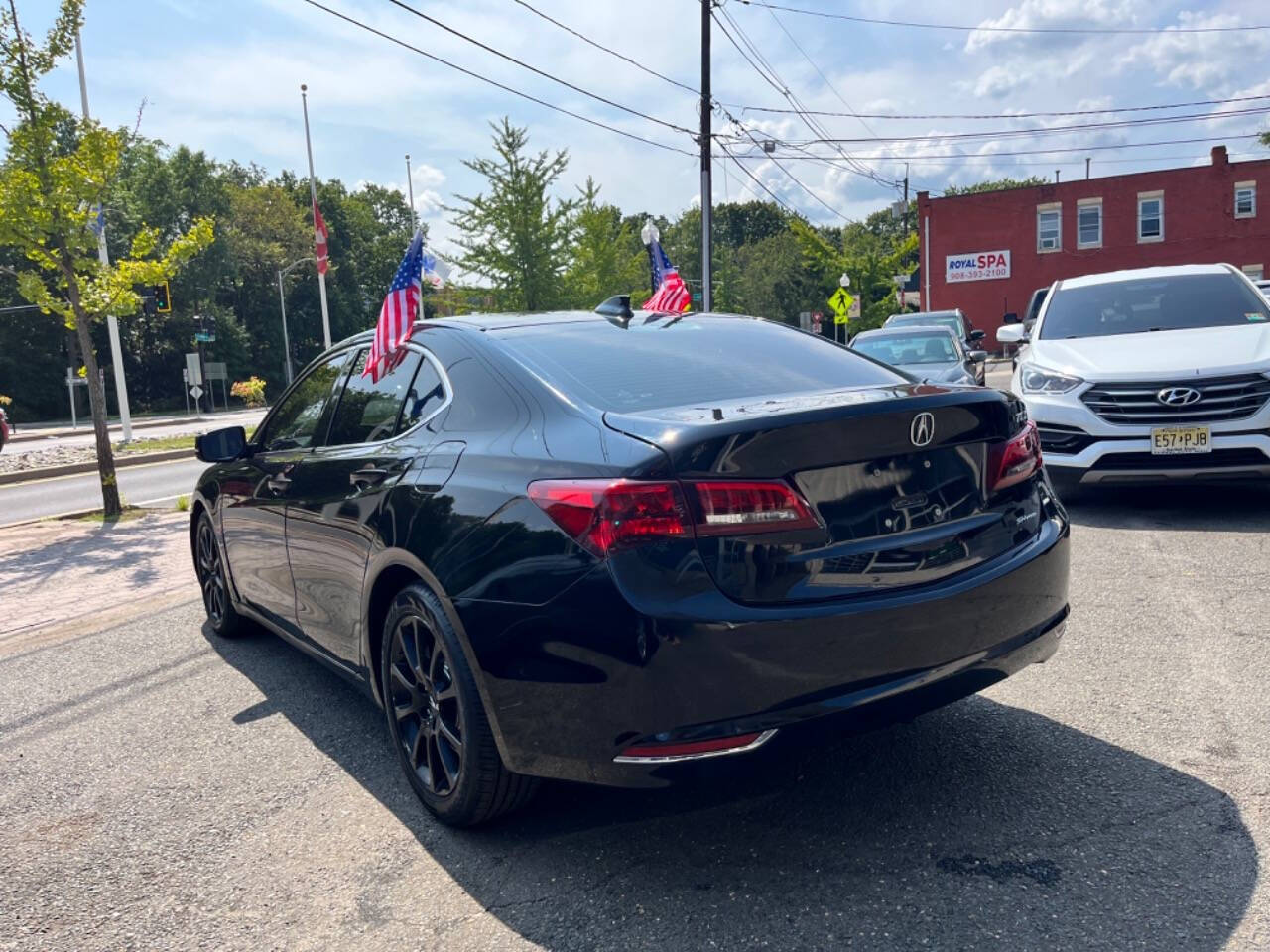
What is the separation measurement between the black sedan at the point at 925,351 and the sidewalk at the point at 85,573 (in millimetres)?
8385

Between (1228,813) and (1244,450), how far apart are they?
4.30 metres

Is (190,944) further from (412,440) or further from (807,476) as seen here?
(807,476)

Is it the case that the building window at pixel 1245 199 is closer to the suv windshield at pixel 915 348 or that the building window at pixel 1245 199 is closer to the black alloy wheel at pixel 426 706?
the suv windshield at pixel 915 348

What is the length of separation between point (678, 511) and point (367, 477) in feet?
4.70

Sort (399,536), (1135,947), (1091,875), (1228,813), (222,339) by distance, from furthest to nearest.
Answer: (222,339), (399,536), (1228,813), (1091,875), (1135,947)

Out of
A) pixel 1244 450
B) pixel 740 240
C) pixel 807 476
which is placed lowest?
pixel 1244 450

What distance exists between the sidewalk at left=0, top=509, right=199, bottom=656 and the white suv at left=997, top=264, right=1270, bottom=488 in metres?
5.96

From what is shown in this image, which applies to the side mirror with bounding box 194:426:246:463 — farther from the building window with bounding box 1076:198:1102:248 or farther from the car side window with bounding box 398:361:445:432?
the building window with bounding box 1076:198:1102:248

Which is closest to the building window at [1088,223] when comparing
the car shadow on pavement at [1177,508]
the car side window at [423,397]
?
the car shadow on pavement at [1177,508]

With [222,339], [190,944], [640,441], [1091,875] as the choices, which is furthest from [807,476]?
[222,339]

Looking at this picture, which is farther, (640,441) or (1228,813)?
(1228,813)

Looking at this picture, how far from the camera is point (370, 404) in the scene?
154 inches

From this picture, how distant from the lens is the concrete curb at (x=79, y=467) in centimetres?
1698

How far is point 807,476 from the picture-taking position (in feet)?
8.48
